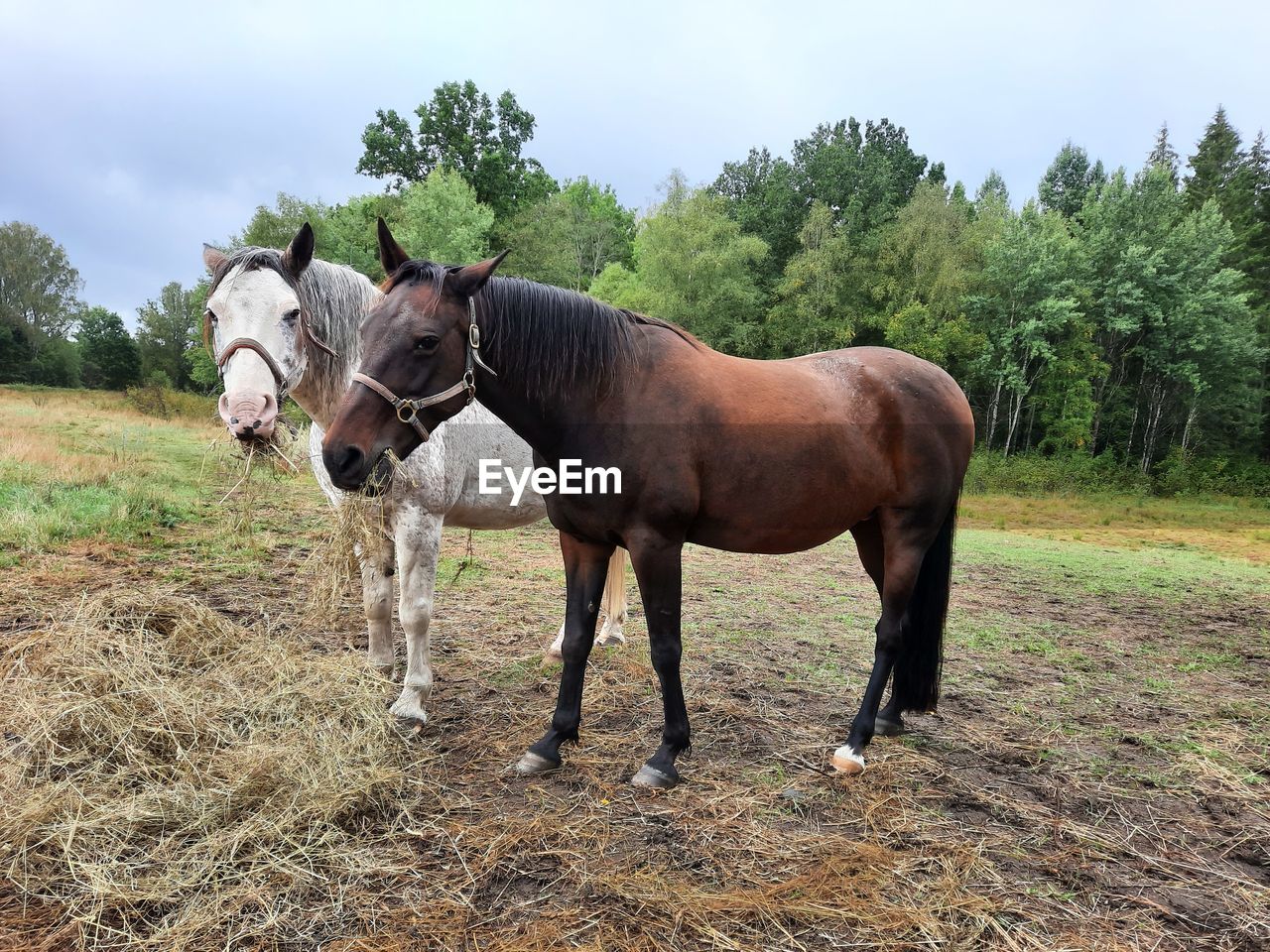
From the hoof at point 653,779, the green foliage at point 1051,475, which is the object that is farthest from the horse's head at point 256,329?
the green foliage at point 1051,475

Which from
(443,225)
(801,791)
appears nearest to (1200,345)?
(443,225)

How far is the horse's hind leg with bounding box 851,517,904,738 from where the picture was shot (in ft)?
11.6

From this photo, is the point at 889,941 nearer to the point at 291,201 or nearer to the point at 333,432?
the point at 333,432

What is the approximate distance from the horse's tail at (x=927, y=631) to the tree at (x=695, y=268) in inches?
1004

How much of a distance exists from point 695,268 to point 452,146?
60.9 feet

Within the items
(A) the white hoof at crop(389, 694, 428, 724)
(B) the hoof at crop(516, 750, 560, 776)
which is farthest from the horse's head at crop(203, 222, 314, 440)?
(B) the hoof at crop(516, 750, 560, 776)

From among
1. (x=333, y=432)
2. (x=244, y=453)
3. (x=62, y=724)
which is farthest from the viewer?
(x=244, y=453)

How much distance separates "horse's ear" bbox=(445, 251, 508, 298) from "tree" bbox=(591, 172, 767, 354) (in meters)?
26.2

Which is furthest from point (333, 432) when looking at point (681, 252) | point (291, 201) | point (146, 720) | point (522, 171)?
point (522, 171)

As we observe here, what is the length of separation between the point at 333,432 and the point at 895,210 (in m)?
39.1

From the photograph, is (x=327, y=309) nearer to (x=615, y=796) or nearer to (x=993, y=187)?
(x=615, y=796)

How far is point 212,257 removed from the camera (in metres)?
3.21

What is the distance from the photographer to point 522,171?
38844mm

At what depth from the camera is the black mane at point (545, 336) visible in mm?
2666
